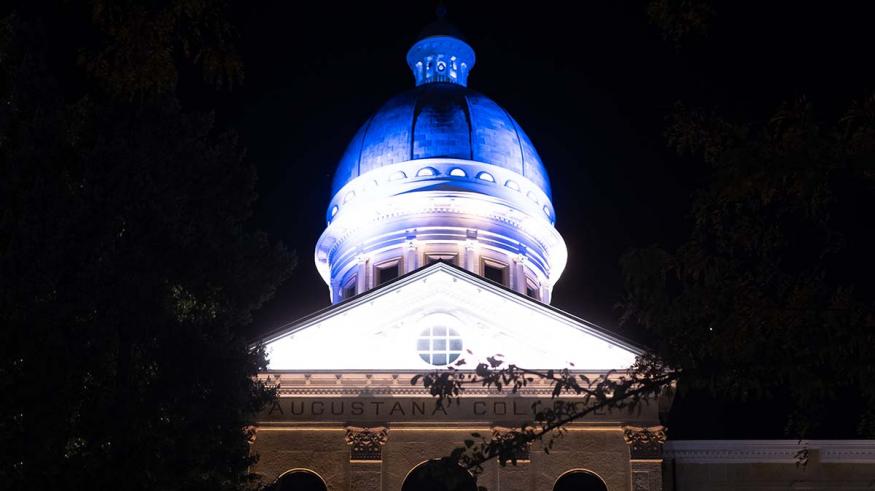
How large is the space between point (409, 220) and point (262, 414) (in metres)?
15.7

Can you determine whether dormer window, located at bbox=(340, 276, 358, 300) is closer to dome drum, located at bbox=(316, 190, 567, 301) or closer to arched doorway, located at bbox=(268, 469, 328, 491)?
dome drum, located at bbox=(316, 190, 567, 301)

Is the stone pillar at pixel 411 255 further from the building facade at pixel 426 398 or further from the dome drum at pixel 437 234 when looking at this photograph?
the building facade at pixel 426 398

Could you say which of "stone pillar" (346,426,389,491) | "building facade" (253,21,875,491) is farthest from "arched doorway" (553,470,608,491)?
"stone pillar" (346,426,389,491)

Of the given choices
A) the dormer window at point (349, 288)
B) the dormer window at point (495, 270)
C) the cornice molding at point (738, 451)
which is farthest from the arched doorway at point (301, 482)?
the dormer window at point (495, 270)

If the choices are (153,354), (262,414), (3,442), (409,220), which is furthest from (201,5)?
(409,220)

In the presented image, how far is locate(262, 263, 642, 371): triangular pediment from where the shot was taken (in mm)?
28984

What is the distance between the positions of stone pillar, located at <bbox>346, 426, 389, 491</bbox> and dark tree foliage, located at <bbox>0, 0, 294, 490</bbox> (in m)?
6.55

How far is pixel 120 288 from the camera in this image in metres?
19.0

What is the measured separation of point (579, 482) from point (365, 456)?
479cm

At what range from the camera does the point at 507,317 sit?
29.8m

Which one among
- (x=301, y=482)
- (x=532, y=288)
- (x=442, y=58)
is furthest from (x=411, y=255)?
(x=301, y=482)

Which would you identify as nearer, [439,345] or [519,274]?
[439,345]

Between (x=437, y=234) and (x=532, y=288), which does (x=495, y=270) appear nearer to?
(x=532, y=288)

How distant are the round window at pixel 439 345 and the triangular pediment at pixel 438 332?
0.07ft
